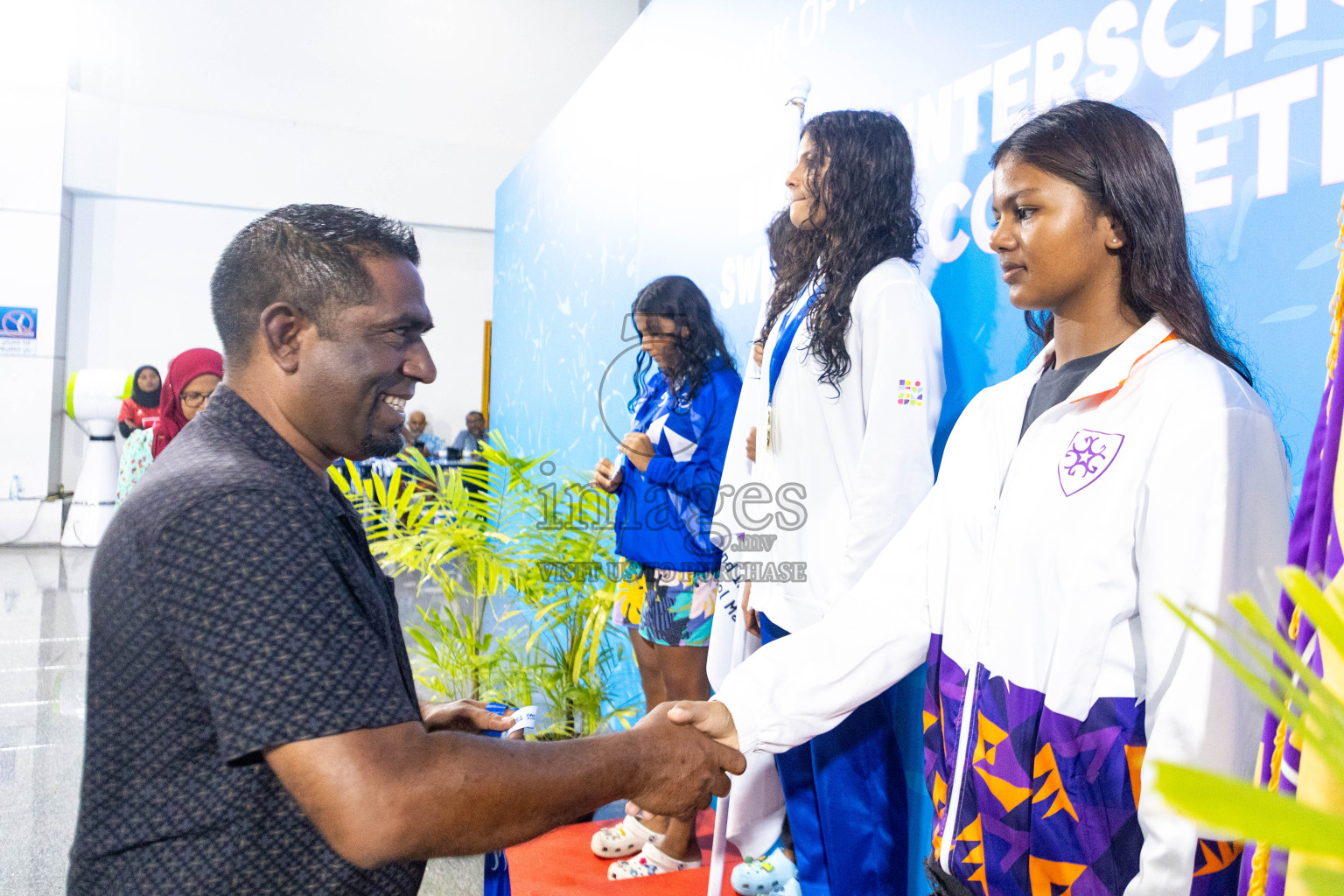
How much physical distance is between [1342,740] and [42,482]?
11.2 m

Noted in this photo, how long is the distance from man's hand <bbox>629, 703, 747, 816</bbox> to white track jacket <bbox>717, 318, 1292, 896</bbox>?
0.32 metres

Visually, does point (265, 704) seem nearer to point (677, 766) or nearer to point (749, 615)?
point (677, 766)

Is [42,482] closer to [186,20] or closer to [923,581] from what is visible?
[186,20]

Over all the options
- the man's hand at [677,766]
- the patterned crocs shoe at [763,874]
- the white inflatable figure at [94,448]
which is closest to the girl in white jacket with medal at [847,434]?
the patterned crocs shoe at [763,874]

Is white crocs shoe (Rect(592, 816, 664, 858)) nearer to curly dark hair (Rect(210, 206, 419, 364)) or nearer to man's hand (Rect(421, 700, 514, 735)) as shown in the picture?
man's hand (Rect(421, 700, 514, 735))

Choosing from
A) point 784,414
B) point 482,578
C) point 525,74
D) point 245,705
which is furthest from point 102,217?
point 245,705

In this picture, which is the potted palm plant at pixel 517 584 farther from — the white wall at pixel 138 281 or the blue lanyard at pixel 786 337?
the white wall at pixel 138 281

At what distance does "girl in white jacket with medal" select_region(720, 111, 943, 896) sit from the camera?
1.80m

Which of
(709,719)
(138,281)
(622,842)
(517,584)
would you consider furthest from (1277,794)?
(138,281)

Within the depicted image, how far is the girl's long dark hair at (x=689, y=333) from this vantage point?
9.38 ft

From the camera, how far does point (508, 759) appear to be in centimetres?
101

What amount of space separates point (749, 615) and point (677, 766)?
88 centimetres

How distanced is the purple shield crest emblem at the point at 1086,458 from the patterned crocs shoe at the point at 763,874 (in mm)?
1537

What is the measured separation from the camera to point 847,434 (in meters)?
1.93
